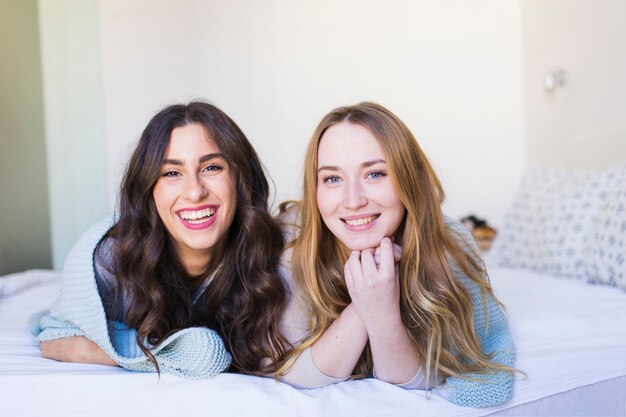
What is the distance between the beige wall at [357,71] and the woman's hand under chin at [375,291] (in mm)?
2174

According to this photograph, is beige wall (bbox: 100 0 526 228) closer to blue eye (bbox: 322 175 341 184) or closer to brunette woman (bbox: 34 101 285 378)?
brunette woman (bbox: 34 101 285 378)

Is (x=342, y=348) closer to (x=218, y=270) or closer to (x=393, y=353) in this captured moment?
(x=393, y=353)

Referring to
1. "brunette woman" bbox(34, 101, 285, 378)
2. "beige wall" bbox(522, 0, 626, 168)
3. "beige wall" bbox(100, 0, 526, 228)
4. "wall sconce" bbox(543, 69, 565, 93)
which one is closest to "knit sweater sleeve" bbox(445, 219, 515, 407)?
→ "brunette woman" bbox(34, 101, 285, 378)

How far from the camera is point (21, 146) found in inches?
113

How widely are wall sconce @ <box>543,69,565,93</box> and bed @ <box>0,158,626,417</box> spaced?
3.45ft

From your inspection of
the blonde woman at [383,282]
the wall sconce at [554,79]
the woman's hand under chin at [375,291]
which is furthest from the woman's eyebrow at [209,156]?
the wall sconce at [554,79]

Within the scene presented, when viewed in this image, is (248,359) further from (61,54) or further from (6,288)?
(61,54)

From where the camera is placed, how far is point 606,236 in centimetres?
181

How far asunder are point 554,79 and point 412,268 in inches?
83.1

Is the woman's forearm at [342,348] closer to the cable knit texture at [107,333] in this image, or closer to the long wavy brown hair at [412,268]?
the long wavy brown hair at [412,268]

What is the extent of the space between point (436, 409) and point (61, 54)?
286 cm

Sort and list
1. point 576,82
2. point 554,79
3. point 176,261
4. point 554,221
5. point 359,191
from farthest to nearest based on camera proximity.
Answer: point 554,79 → point 576,82 → point 554,221 → point 176,261 → point 359,191

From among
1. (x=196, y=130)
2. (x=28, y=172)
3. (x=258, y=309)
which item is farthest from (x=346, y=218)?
(x=28, y=172)

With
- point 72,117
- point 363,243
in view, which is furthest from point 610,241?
point 72,117
